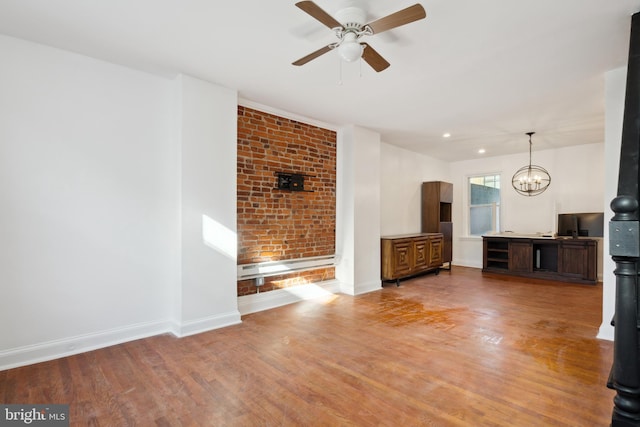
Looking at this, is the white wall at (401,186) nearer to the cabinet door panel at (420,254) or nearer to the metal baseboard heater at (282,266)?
the cabinet door panel at (420,254)

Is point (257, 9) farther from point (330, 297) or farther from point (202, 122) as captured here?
point (330, 297)

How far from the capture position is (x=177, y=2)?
2.23 m

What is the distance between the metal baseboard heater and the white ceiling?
6.91 feet

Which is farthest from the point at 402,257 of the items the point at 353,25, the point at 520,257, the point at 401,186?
the point at 353,25

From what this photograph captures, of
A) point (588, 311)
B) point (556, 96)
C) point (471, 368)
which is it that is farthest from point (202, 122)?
point (588, 311)

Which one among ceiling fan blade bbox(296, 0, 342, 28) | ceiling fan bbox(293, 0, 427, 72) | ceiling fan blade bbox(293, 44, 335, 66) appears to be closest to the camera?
ceiling fan blade bbox(296, 0, 342, 28)

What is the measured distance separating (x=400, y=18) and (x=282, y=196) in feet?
9.37

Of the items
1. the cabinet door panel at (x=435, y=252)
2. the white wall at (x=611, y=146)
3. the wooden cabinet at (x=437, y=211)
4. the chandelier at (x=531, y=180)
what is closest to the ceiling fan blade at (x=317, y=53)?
the white wall at (x=611, y=146)

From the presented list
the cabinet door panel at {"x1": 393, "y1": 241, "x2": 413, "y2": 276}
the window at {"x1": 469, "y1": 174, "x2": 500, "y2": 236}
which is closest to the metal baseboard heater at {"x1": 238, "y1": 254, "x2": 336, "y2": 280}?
the cabinet door panel at {"x1": 393, "y1": 241, "x2": 413, "y2": 276}

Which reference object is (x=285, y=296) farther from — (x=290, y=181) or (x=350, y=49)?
(x=350, y=49)

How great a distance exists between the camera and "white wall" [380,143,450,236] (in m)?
6.37

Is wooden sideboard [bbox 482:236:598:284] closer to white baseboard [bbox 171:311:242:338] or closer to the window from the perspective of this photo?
the window

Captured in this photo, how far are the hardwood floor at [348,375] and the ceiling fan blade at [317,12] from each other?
98.6 inches

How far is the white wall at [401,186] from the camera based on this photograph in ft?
20.9
